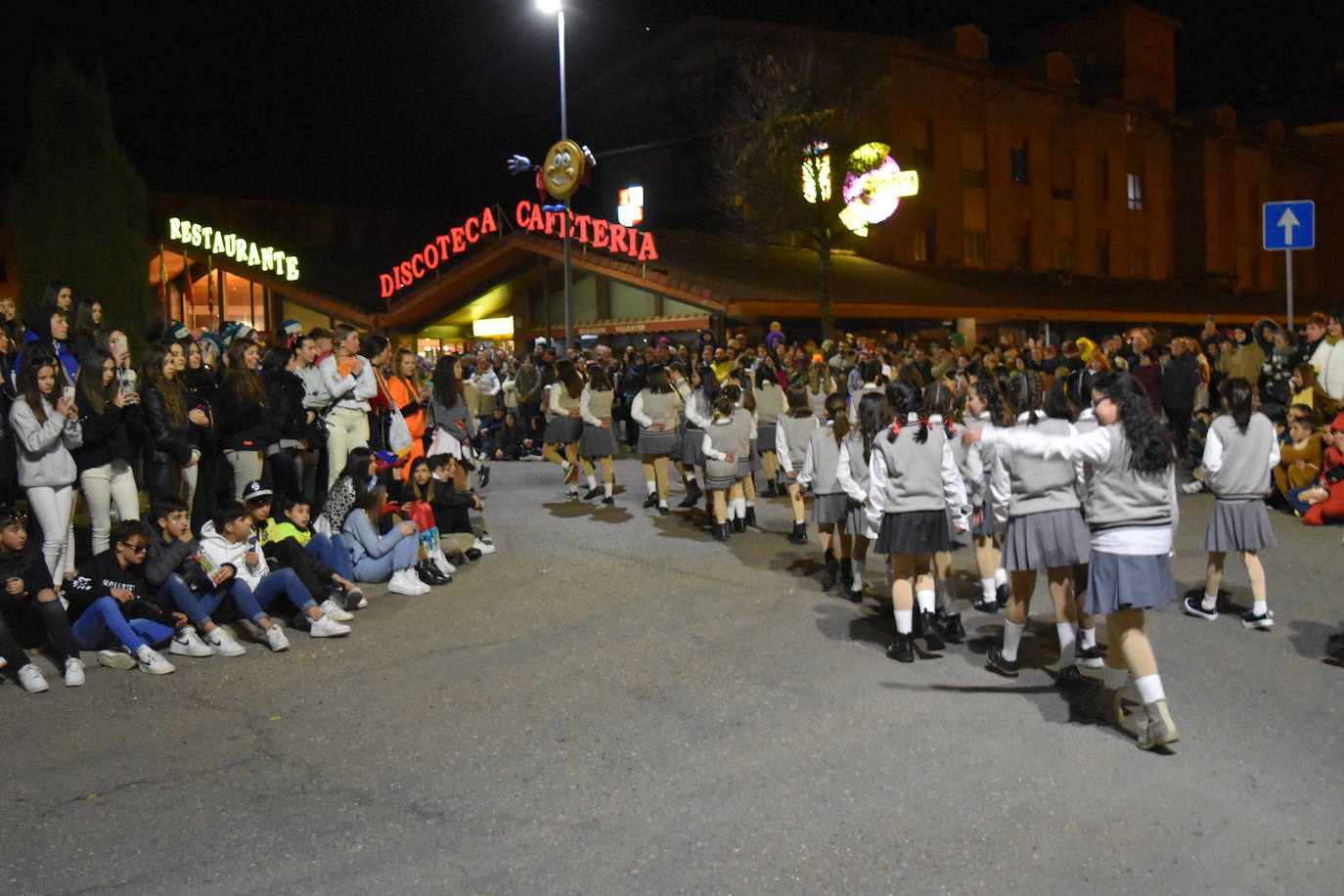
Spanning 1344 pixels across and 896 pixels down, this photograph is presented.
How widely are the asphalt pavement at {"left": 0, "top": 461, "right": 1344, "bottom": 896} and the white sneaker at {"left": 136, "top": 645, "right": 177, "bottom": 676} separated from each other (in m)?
0.06

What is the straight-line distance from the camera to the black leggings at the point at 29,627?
677 centimetres

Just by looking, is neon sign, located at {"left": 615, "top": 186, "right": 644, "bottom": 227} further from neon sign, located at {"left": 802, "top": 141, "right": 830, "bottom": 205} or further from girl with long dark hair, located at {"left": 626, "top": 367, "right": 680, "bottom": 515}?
girl with long dark hair, located at {"left": 626, "top": 367, "right": 680, "bottom": 515}

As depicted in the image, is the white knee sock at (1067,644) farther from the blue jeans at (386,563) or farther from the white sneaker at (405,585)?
the blue jeans at (386,563)

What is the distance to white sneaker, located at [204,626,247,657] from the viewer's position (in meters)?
7.43

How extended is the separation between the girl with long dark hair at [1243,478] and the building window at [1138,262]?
37.6 m

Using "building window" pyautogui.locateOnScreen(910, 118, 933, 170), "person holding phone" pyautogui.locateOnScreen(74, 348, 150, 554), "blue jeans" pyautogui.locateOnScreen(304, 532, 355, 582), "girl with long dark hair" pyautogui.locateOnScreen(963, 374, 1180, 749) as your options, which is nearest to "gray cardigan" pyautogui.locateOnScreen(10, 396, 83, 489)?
"person holding phone" pyautogui.locateOnScreen(74, 348, 150, 554)

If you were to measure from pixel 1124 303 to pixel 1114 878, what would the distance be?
3618 cm

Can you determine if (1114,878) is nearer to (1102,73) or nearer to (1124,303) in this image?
(1124,303)

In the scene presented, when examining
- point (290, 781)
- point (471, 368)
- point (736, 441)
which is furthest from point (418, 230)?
point (290, 781)

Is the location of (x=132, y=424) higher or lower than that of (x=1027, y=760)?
higher

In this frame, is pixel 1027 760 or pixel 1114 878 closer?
pixel 1114 878

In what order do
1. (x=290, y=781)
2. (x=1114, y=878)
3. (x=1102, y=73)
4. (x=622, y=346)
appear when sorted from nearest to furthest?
(x=1114, y=878) < (x=290, y=781) < (x=622, y=346) < (x=1102, y=73)

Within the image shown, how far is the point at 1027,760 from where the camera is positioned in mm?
5473

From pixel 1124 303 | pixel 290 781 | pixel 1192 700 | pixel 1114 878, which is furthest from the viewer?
pixel 1124 303
